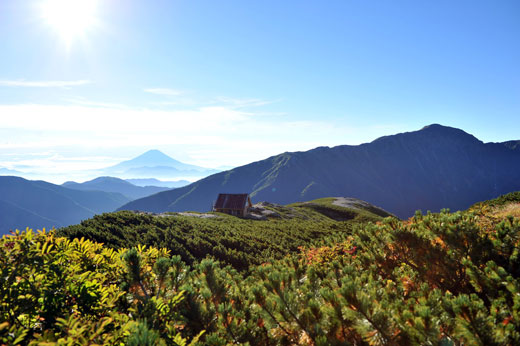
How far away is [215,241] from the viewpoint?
20.5 m

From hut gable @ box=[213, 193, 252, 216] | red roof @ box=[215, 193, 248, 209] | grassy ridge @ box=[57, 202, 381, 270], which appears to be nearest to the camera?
grassy ridge @ box=[57, 202, 381, 270]

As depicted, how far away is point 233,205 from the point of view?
56.5 m

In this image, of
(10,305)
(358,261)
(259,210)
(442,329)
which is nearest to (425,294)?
(442,329)

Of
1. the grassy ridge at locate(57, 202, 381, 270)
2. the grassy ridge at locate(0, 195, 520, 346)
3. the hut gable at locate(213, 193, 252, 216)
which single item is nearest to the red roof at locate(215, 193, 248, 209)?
the hut gable at locate(213, 193, 252, 216)

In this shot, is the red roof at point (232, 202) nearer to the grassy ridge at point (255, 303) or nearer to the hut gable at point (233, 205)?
the hut gable at point (233, 205)

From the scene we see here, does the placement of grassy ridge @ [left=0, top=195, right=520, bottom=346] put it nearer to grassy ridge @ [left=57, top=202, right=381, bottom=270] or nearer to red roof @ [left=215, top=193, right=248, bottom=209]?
grassy ridge @ [left=57, top=202, right=381, bottom=270]

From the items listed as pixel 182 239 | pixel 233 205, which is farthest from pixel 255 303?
pixel 233 205

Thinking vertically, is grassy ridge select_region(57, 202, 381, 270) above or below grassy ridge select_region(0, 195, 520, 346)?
below

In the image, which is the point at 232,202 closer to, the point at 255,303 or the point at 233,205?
the point at 233,205

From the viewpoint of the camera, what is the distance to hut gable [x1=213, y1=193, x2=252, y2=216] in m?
55.6

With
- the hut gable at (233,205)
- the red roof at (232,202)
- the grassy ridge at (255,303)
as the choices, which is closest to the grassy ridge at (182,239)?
the grassy ridge at (255,303)

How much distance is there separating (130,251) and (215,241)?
17953 mm

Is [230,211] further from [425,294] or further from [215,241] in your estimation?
[425,294]

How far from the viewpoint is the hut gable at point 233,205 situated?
55594 millimetres
